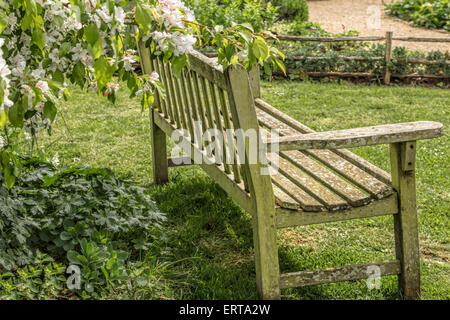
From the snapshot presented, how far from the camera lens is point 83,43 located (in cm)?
240

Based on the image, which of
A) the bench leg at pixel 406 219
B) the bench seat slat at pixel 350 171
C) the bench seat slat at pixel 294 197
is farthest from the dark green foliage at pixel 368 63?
the bench leg at pixel 406 219

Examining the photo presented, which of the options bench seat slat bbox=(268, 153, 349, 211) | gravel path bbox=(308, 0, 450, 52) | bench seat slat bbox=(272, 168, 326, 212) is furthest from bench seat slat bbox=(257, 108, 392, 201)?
gravel path bbox=(308, 0, 450, 52)

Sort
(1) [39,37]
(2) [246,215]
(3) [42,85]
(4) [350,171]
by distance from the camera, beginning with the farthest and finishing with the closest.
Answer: (2) [246,215] → (4) [350,171] → (1) [39,37] → (3) [42,85]

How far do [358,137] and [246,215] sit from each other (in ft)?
5.08

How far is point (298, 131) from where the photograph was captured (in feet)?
12.6

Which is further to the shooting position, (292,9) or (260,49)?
(292,9)

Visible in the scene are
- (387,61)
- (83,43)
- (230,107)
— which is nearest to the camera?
(83,43)

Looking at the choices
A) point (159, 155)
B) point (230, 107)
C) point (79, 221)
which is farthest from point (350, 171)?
point (159, 155)

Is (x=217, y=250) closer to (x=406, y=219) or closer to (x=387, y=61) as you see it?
(x=406, y=219)

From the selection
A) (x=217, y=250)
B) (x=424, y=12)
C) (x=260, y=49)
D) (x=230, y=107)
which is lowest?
→ (x=217, y=250)

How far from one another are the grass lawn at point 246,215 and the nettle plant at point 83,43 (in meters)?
1.08

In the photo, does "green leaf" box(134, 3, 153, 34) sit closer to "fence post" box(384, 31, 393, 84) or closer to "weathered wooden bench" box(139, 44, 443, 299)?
"weathered wooden bench" box(139, 44, 443, 299)

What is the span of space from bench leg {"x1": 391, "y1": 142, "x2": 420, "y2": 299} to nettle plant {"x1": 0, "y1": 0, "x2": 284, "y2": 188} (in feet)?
2.51

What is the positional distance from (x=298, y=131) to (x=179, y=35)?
146 cm
